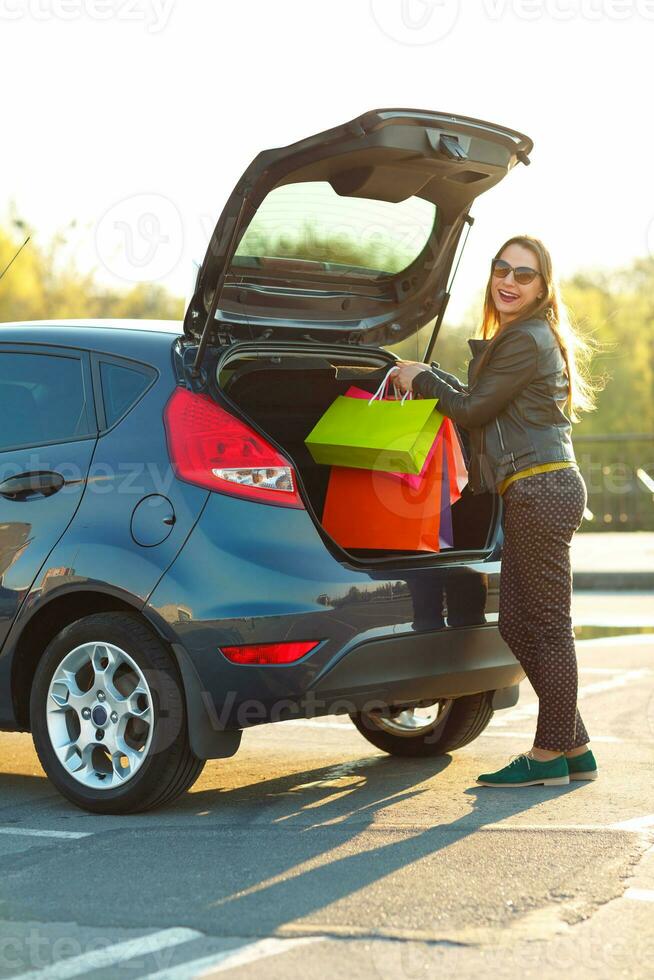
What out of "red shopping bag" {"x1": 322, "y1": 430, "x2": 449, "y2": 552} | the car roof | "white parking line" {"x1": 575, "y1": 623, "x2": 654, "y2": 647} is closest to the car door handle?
the car roof

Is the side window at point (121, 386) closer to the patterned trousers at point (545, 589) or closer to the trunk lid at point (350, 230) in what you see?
the trunk lid at point (350, 230)

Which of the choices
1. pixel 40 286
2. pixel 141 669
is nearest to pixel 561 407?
pixel 141 669

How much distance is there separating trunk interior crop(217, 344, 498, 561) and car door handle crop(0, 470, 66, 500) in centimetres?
76

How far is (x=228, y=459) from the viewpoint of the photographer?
491cm

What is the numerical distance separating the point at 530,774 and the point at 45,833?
1784 mm

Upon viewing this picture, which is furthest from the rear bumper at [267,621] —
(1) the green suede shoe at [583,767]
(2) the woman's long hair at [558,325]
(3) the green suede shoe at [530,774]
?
(2) the woman's long hair at [558,325]

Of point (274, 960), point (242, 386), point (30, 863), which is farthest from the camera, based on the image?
point (242, 386)

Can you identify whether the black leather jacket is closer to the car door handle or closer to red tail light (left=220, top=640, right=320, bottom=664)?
red tail light (left=220, top=640, right=320, bottom=664)

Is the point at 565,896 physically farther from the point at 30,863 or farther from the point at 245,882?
the point at 30,863

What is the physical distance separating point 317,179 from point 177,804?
2320 mm

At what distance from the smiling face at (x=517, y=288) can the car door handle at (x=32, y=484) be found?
1766mm

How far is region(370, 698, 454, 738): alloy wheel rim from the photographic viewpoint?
6.16 meters

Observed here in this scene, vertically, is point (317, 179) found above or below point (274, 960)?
above

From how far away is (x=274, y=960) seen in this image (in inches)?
138
